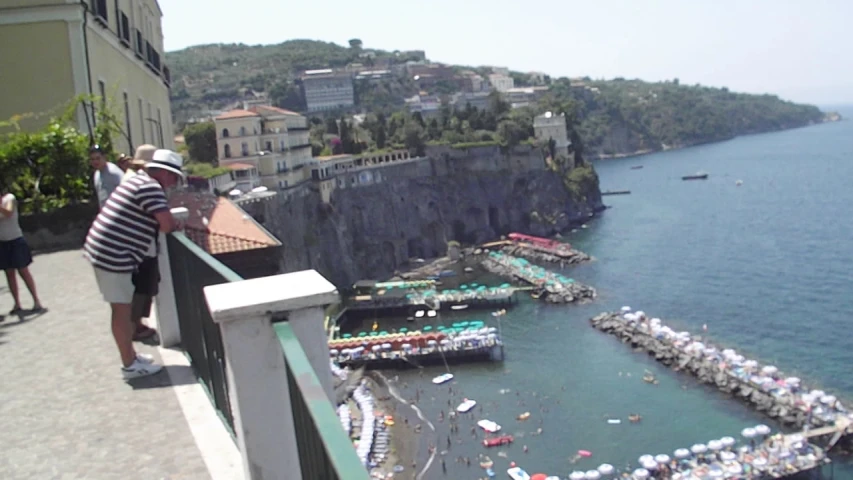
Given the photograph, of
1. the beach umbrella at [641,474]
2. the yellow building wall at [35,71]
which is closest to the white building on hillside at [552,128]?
the beach umbrella at [641,474]

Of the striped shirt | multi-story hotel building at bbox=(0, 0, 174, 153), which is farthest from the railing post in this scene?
multi-story hotel building at bbox=(0, 0, 174, 153)

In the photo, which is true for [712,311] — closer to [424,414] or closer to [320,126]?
[424,414]

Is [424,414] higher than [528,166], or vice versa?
[528,166]

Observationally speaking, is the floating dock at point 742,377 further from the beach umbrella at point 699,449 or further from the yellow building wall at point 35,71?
the yellow building wall at point 35,71

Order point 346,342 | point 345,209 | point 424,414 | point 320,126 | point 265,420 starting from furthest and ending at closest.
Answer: point 320,126
point 345,209
point 346,342
point 424,414
point 265,420

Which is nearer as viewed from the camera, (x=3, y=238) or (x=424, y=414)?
(x=3, y=238)

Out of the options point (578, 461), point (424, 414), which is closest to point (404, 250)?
point (424, 414)

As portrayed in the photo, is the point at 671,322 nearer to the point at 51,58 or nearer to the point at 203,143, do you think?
the point at 51,58

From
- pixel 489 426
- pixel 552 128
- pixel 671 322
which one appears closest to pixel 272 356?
pixel 489 426
